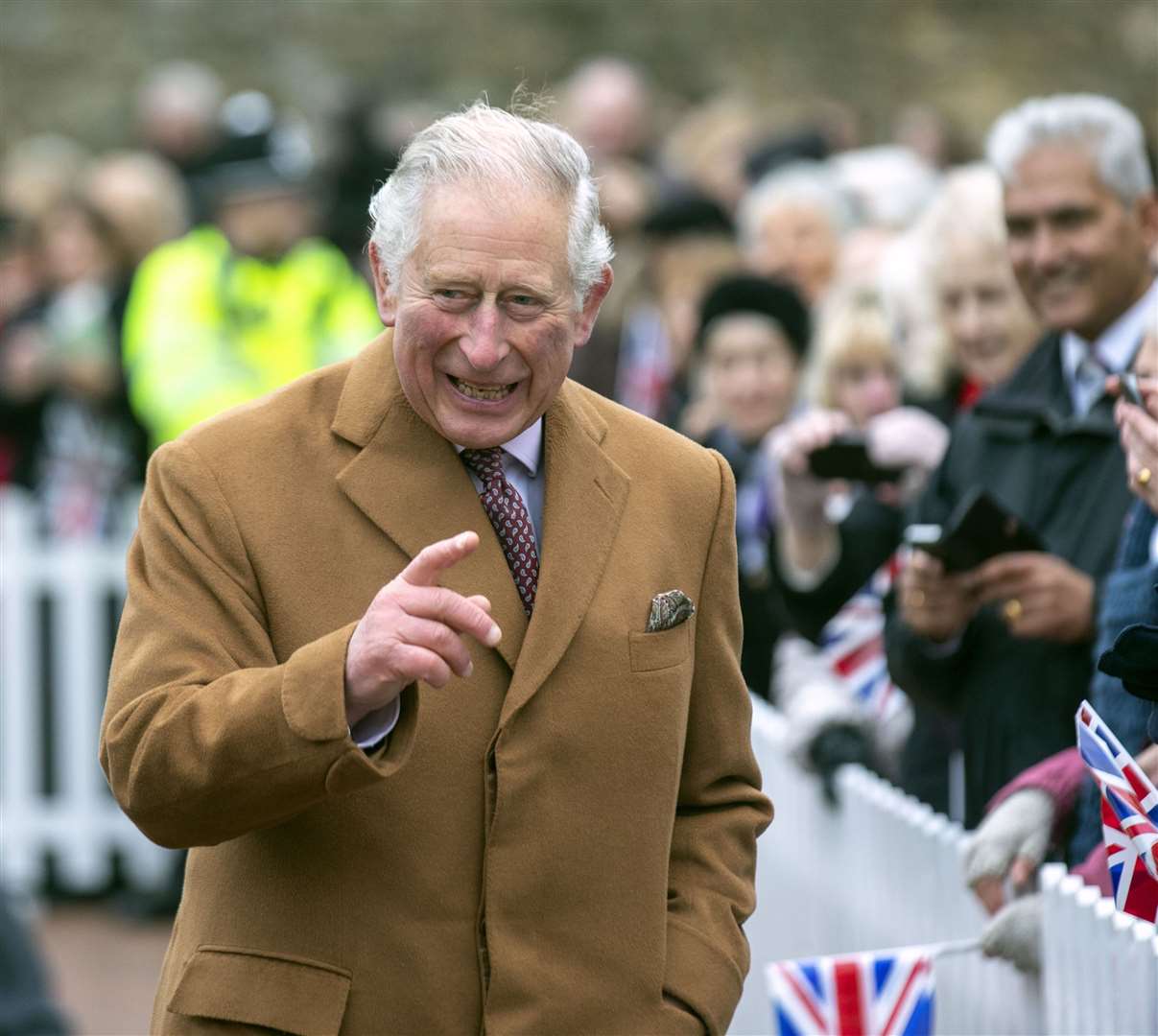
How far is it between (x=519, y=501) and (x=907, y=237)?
129 inches

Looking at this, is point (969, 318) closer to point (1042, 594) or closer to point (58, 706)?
point (1042, 594)

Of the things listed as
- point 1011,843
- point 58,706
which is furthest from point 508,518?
point 58,706

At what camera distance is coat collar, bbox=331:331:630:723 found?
10.5 feet

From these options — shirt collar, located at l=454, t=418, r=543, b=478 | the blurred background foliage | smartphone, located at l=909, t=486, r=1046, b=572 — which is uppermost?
the blurred background foliage

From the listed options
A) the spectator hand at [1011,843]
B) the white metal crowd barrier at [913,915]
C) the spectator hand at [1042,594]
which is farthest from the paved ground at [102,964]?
the spectator hand at [1011,843]

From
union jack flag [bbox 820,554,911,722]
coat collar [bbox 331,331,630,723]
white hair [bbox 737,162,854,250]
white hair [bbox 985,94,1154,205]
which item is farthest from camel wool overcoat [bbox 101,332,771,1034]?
white hair [bbox 737,162,854,250]

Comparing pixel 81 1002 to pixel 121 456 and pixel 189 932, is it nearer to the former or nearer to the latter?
pixel 121 456

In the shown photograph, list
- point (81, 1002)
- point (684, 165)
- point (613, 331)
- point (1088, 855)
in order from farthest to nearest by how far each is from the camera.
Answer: point (684, 165) → point (613, 331) → point (81, 1002) → point (1088, 855)

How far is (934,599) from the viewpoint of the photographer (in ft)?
15.4

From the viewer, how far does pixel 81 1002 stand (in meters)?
7.95

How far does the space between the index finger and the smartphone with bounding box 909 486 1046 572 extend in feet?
5.90

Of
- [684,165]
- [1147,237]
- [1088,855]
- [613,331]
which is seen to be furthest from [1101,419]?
[684,165]

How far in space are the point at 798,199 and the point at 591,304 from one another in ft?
16.3

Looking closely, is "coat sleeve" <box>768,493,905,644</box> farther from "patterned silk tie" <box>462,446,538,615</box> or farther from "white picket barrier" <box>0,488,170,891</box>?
"white picket barrier" <box>0,488,170,891</box>
